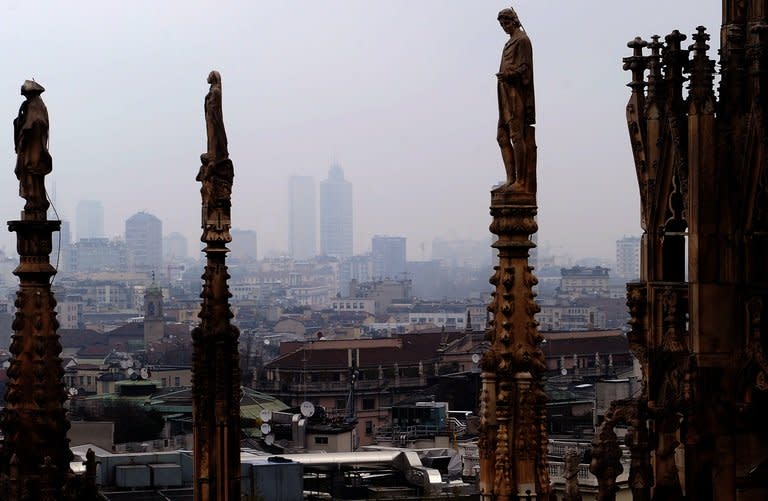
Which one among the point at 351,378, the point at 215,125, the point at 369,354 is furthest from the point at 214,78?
the point at 369,354

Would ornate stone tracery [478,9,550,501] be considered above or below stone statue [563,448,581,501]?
above

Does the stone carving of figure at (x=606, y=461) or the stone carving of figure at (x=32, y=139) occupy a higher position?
the stone carving of figure at (x=32, y=139)

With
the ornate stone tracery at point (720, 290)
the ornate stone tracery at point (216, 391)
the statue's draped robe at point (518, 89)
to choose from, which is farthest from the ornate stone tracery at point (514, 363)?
the ornate stone tracery at point (216, 391)

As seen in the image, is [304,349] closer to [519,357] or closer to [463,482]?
[463,482]

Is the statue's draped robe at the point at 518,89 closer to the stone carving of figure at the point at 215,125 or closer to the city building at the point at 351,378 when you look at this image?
the stone carving of figure at the point at 215,125

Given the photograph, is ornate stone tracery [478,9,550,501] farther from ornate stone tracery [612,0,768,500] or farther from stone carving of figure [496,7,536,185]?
ornate stone tracery [612,0,768,500]

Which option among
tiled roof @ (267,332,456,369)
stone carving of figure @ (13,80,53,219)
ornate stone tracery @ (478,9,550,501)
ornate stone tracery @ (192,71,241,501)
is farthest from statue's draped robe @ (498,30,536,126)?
tiled roof @ (267,332,456,369)

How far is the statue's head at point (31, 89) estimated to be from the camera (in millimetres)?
11859

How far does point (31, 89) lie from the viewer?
38.9 feet

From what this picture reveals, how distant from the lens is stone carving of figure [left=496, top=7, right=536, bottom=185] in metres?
10.0

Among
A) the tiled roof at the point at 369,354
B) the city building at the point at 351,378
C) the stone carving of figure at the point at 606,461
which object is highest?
the stone carving of figure at the point at 606,461

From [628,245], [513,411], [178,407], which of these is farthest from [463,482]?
[628,245]

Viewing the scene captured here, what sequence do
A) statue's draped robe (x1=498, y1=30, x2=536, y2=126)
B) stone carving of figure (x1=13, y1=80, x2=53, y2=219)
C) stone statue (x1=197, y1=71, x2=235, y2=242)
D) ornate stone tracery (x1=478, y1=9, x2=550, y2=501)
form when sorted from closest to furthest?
ornate stone tracery (x1=478, y1=9, x2=550, y2=501) → statue's draped robe (x1=498, y1=30, x2=536, y2=126) → stone carving of figure (x1=13, y1=80, x2=53, y2=219) → stone statue (x1=197, y1=71, x2=235, y2=242)

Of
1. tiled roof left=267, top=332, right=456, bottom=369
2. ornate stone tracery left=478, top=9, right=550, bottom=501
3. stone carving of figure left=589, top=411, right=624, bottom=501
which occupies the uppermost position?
ornate stone tracery left=478, top=9, right=550, bottom=501
